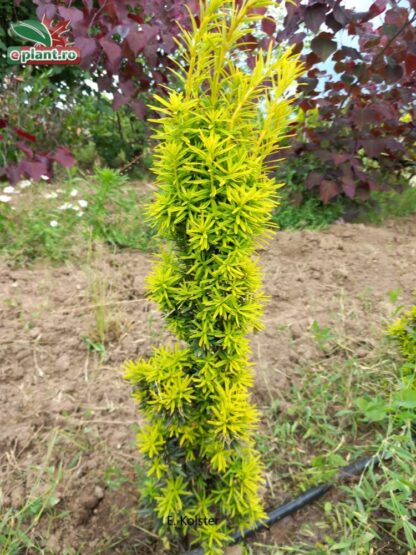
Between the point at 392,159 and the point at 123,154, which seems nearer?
the point at 392,159

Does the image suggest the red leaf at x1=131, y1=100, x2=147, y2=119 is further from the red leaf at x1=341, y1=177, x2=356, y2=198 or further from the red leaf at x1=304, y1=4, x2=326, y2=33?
the red leaf at x1=341, y1=177, x2=356, y2=198

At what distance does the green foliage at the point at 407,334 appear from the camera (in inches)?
73.1

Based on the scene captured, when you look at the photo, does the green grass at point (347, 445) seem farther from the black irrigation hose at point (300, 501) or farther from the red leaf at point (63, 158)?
the red leaf at point (63, 158)

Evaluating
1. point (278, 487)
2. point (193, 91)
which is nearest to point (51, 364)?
point (278, 487)

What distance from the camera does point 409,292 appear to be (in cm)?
269

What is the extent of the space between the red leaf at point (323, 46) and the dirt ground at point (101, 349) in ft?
4.03

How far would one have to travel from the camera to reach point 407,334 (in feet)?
6.24

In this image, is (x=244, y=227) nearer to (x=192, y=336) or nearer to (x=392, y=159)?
(x=192, y=336)

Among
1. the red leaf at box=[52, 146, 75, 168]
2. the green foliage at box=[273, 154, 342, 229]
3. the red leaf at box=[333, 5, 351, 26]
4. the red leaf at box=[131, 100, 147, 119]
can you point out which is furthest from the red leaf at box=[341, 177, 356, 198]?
the red leaf at box=[52, 146, 75, 168]

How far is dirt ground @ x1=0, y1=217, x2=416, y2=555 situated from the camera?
4.91ft

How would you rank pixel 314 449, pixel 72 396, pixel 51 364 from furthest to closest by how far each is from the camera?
pixel 51 364 → pixel 72 396 → pixel 314 449

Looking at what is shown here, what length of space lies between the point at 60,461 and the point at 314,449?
967 mm

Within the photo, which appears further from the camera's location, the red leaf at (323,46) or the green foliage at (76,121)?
the green foliage at (76,121)

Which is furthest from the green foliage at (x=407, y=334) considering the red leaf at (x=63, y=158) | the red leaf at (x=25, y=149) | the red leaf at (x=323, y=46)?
the red leaf at (x=25, y=149)
